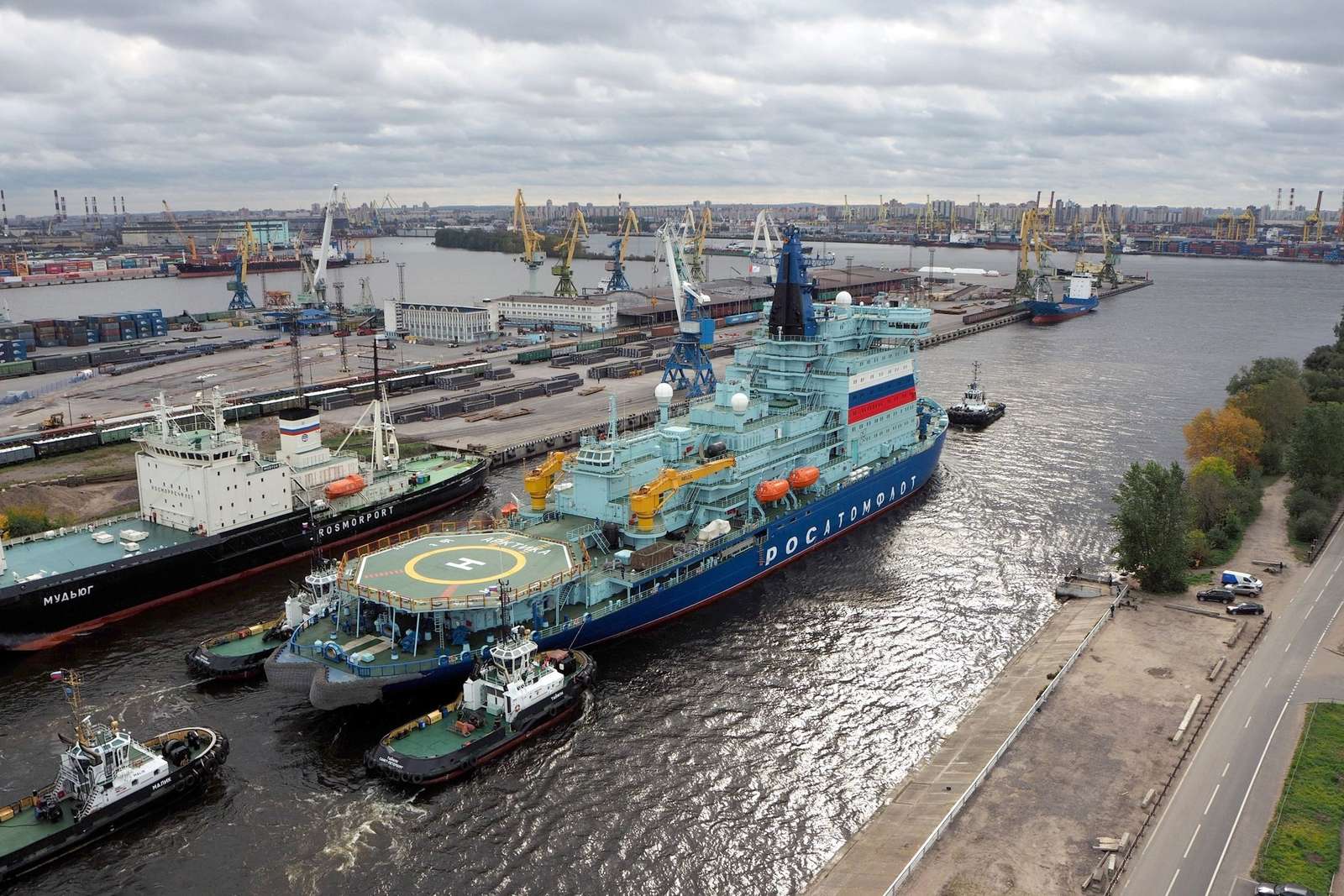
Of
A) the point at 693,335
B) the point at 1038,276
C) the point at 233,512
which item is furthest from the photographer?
the point at 1038,276

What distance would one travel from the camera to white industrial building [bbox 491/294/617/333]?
415 feet

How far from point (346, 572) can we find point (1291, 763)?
33028 mm

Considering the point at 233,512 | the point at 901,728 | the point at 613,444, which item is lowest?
the point at 901,728

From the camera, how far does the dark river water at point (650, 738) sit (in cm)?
2698

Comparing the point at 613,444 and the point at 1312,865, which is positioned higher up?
the point at 613,444

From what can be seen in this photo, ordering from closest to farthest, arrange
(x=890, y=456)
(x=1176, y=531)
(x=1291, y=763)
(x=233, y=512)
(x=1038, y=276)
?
(x=1291, y=763), (x=1176, y=531), (x=233, y=512), (x=890, y=456), (x=1038, y=276)

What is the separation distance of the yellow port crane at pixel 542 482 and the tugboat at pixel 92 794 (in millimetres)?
17920

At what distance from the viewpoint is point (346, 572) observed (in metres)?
36.7

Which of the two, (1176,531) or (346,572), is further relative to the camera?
(1176,531)

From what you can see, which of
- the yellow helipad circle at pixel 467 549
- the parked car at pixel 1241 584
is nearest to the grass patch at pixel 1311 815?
the parked car at pixel 1241 584

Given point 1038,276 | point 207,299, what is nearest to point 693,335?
point 1038,276

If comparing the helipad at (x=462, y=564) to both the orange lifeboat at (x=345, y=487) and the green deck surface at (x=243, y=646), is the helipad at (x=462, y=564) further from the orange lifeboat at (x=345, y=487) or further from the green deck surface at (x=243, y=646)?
the orange lifeboat at (x=345, y=487)

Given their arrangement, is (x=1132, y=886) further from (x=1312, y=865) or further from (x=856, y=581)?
(x=856, y=581)

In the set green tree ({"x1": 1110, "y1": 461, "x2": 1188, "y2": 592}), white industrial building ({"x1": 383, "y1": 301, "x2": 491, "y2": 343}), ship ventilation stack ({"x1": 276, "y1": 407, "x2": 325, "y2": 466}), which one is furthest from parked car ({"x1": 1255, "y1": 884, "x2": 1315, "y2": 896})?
white industrial building ({"x1": 383, "y1": 301, "x2": 491, "y2": 343})
